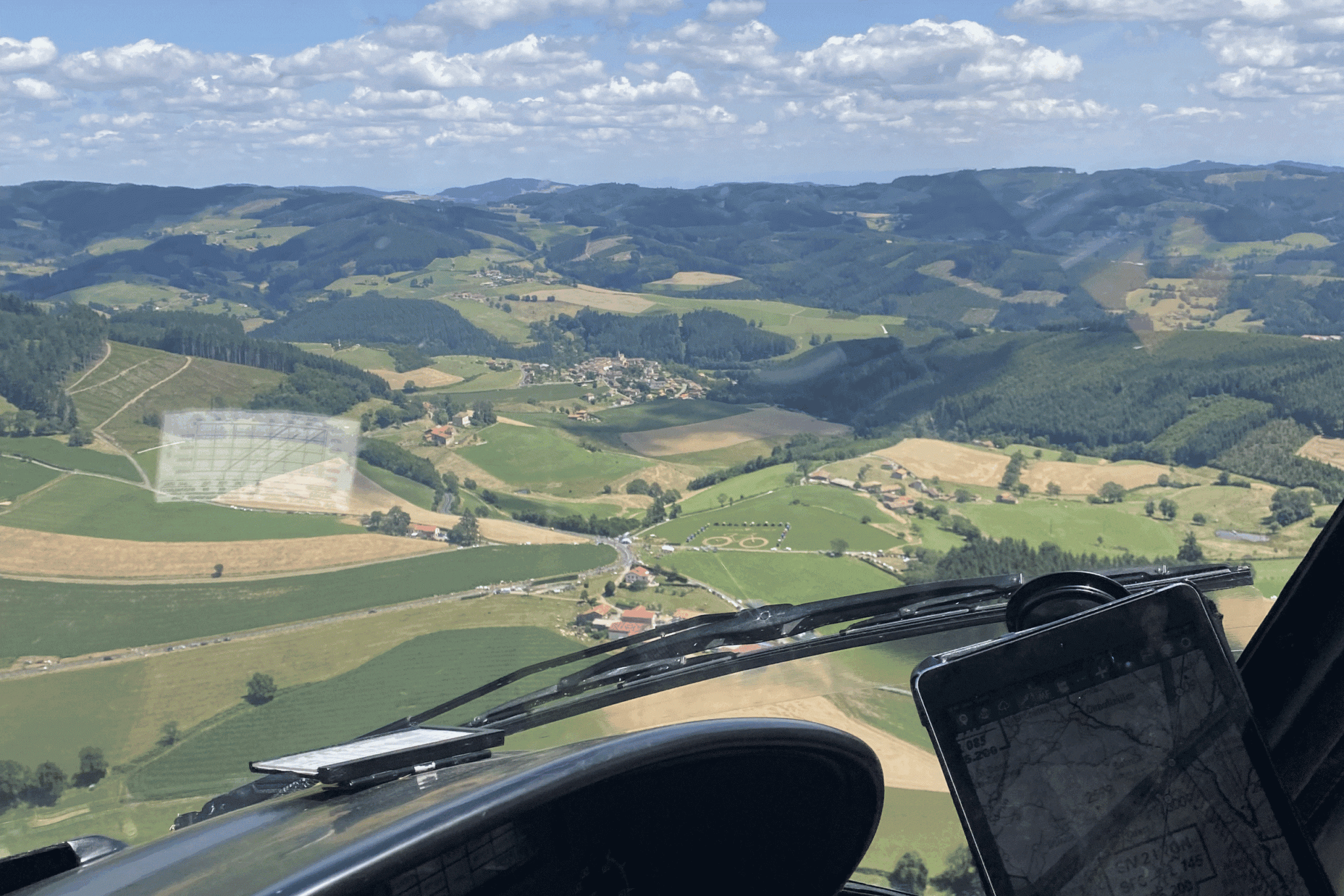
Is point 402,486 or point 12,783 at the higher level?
point 12,783

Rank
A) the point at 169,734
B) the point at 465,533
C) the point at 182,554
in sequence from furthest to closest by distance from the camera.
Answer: the point at 182,554
the point at 465,533
the point at 169,734

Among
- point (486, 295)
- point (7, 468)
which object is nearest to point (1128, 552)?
point (7, 468)

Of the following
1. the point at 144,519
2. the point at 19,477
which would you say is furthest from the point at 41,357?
the point at 144,519

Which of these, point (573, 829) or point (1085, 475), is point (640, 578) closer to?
point (573, 829)

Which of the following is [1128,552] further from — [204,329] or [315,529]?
[204,329]

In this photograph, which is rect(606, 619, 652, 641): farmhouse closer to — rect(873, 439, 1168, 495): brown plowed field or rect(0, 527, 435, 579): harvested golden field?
rect(0, 527, 435, 579): harvested golden field

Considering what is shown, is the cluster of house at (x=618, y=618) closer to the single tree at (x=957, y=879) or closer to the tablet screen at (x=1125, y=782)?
the single tree at (x=957, y=879)
